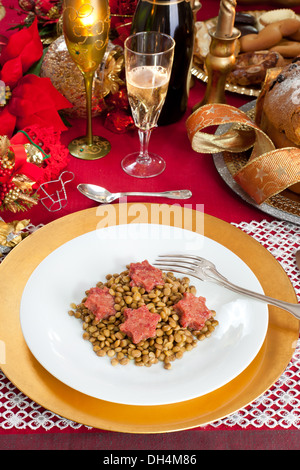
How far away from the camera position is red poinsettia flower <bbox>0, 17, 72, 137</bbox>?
108 centimetres

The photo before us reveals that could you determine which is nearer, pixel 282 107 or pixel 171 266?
pixel 171 266

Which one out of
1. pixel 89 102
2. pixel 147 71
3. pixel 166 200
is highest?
pixel 147 71

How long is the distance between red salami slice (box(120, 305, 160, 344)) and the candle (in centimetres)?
70

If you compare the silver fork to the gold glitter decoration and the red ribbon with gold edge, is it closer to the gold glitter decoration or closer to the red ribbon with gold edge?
the red ribbon with gold edge

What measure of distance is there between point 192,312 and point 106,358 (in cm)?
14

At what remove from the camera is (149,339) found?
74 centimetres

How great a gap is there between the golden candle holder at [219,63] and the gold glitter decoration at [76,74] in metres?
0.21

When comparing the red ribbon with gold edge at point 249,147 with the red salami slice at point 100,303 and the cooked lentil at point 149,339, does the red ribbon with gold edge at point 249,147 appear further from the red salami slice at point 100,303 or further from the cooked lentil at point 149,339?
the red salami slice at point 100,303

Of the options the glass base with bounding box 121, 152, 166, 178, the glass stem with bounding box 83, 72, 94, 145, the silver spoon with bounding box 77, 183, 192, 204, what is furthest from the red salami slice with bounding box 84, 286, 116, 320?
the glass stem with bounding box 83, 72, 94, 145

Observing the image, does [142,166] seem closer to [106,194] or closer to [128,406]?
[106,194]

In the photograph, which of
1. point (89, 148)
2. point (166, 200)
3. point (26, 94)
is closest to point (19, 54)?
point (26, 94)

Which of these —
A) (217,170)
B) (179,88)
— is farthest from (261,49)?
(217,170)

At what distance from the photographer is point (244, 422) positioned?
0.69 meters

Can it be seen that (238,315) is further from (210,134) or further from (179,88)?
(179,88)
